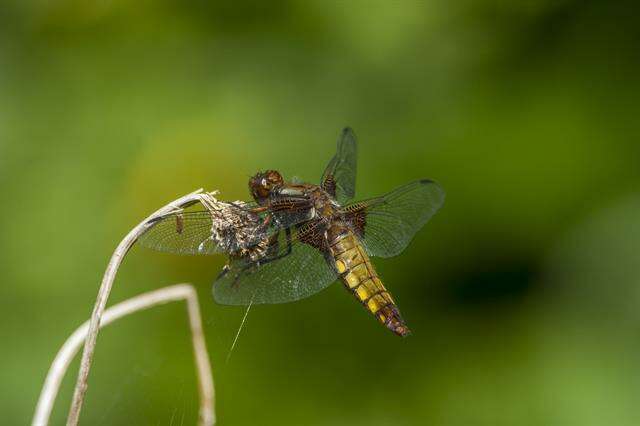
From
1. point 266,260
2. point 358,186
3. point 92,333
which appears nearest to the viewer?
point 92,333

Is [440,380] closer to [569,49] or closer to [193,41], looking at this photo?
[569,49]

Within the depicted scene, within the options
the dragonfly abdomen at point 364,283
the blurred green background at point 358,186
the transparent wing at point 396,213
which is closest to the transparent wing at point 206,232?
the dragonfly abdomen at point 364,283

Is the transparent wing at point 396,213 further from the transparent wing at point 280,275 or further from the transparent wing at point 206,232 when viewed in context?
the transparent wing at point 206,232

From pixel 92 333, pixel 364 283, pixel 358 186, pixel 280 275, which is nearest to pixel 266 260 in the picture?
pixel 280 275

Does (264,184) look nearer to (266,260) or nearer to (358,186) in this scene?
(266,260)

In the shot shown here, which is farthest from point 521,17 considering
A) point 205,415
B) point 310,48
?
point 205,415
